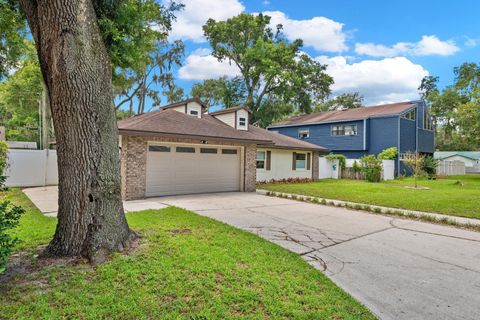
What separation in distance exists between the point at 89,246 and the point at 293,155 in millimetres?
15682

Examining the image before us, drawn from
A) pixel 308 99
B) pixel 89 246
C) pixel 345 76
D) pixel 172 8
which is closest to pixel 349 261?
pixel 89 246

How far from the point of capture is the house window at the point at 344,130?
23.5m

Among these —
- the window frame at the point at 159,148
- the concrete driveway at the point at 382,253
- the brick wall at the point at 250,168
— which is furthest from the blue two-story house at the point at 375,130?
the window frame at the point at 159,148

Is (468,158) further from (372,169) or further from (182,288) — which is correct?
(182,288)

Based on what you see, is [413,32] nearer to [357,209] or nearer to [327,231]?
[357,209]

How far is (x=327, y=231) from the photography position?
21.0 ft

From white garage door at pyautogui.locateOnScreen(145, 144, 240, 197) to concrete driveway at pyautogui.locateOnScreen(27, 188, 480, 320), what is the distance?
191cm

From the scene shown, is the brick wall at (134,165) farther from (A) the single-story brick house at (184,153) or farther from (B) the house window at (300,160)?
(B) the house window at (300,160)

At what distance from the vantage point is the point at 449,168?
2809 centimetres

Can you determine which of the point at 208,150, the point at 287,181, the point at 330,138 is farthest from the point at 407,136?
the point at 208,150

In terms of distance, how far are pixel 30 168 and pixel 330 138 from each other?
2118cm

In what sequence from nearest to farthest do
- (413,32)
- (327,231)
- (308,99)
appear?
(327,231) < (413,32) < (308,99)

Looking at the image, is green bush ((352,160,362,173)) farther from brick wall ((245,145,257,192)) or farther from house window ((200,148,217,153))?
house window ((200,148,217,153))

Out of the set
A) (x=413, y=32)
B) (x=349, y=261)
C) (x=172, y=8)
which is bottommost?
(x=349, y=261)
